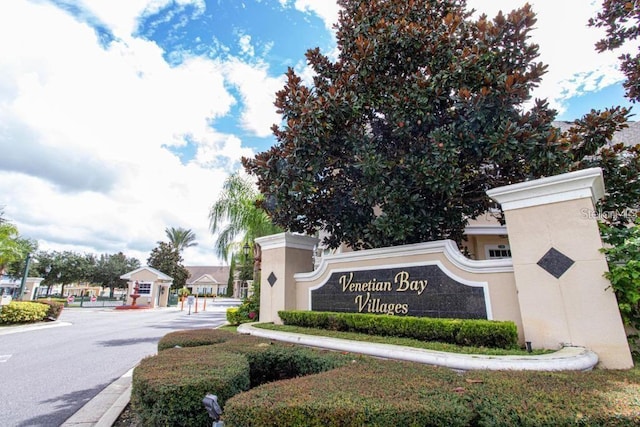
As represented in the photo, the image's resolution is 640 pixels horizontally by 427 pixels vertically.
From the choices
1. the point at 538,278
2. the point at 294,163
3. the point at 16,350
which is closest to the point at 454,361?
the point at 538,278

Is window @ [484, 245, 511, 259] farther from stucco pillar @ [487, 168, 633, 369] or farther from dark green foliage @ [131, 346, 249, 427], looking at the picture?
dark green foliage @ [131, 346, 249, 427]

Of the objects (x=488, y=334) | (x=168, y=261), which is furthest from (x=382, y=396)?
(x=168, y=261)

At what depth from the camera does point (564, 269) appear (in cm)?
502

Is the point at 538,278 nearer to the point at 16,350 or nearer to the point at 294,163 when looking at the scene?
the point at 294,163

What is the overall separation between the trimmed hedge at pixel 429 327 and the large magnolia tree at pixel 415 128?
68.6 inches

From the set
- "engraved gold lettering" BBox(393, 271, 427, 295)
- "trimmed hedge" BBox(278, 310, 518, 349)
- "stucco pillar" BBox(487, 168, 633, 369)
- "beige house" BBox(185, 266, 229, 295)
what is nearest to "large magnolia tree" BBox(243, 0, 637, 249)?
"engraved gold lettering" BBox(393, 271, 427, 295)

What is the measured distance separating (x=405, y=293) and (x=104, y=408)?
5758 mm

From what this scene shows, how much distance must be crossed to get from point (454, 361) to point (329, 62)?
7467mm

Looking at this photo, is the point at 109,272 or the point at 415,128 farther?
the point at 109,272

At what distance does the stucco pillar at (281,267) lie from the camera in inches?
368

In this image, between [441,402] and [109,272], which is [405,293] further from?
[109,272]

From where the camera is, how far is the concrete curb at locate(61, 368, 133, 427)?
479cm

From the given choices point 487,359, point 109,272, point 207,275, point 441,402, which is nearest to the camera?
point 441,402

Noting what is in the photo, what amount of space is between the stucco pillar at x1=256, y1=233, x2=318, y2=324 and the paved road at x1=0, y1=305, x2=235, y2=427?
388 centimetres
